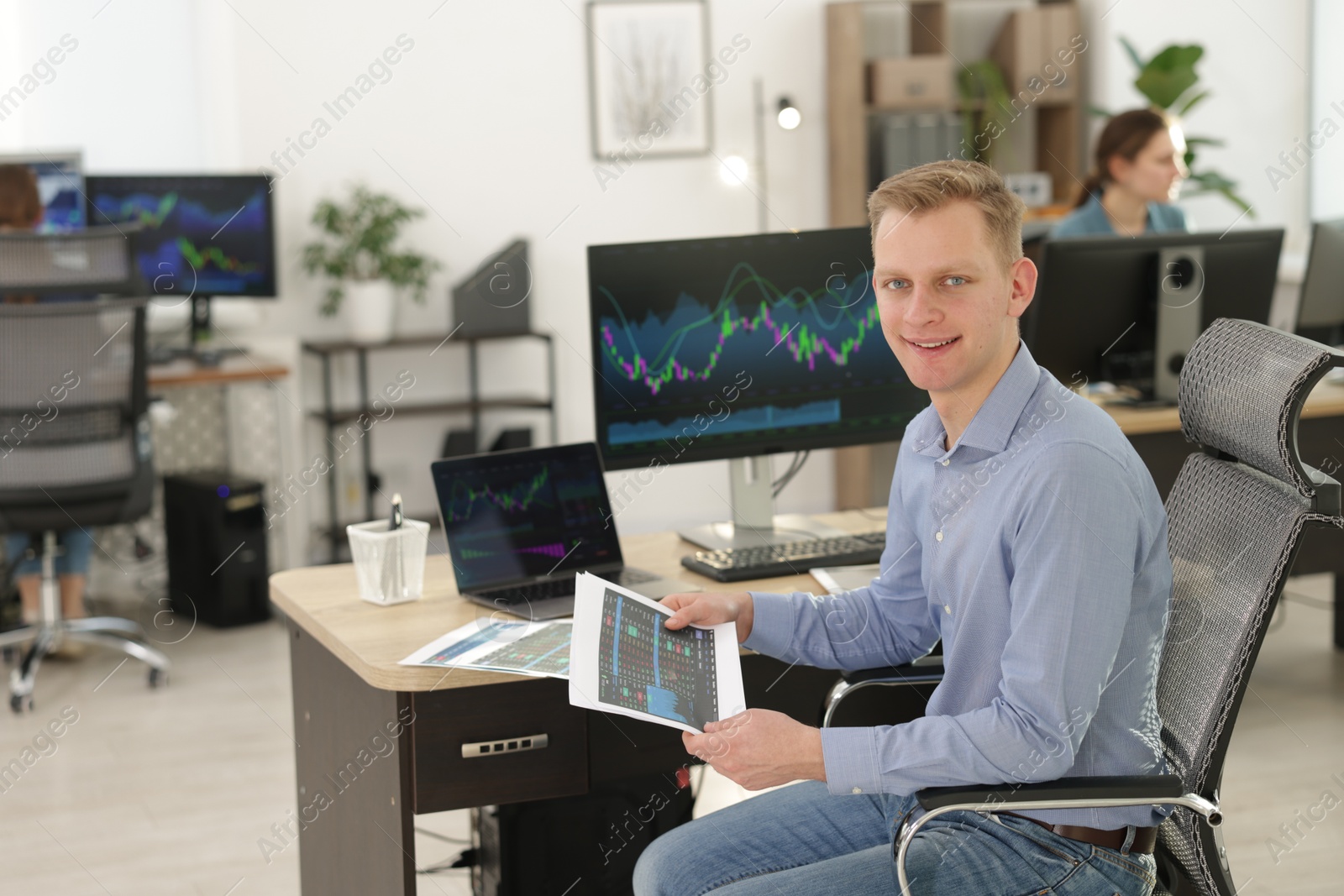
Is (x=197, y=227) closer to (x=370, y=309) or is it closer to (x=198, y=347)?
(x=198, y=347)

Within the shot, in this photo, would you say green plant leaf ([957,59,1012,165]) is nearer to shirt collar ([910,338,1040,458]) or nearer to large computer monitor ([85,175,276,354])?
large computer monitor ([85,175,276,354])

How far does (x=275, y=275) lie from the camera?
4578 mm

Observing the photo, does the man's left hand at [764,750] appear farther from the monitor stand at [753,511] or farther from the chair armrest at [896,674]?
the monitor stand at [753,511]

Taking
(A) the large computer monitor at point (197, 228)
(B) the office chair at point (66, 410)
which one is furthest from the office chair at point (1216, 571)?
(A) the large computer monitor at point (197, 228)

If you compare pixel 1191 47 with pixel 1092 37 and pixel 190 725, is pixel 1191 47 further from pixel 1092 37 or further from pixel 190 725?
pixel 190 725

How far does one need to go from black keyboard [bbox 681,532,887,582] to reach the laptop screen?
5.8 inches

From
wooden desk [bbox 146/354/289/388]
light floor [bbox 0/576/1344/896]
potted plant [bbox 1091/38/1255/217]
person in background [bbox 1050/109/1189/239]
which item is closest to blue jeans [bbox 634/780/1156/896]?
light floor [bbox 0/576/1344/896]

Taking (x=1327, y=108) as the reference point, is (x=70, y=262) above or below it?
below

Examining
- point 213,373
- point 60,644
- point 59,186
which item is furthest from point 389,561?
point 59,186

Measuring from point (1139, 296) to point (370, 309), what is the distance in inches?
118

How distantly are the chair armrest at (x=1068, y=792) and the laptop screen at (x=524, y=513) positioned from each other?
2.54 ft

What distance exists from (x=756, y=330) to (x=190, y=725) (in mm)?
2105

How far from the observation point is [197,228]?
448cm

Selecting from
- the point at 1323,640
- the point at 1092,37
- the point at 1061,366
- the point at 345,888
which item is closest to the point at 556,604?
the point at 345,888
